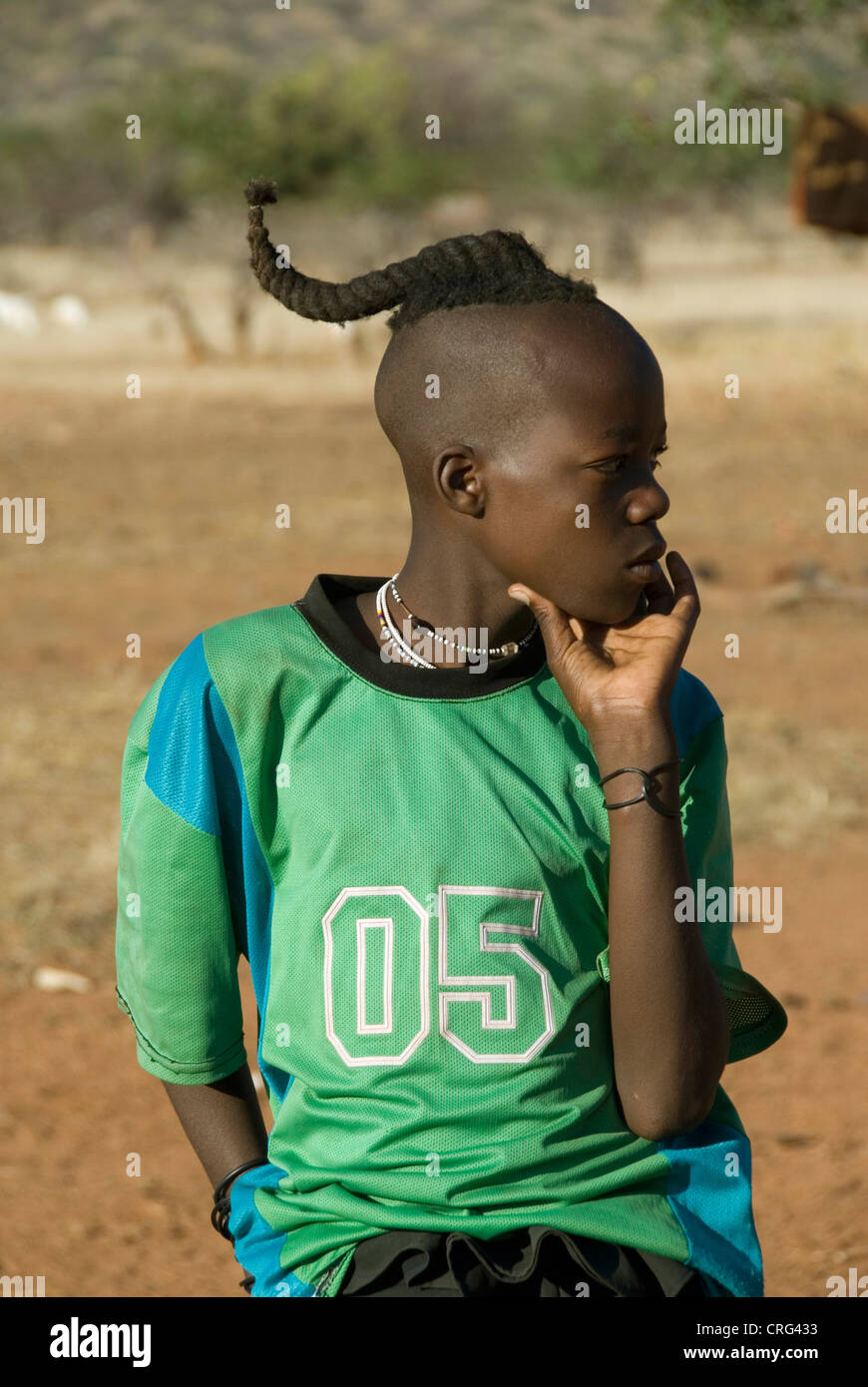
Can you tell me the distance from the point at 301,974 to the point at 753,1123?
7.74 feet

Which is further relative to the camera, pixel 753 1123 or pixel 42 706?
pixel 42 706

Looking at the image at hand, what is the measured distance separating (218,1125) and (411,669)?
0.58m

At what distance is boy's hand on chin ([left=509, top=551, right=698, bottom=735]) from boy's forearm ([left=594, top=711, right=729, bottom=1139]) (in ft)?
0.09

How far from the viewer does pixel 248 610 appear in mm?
8688

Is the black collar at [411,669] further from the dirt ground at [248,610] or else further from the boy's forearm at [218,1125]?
the dirt ground at [248,610]

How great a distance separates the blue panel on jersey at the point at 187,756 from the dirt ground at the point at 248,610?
5.68ft

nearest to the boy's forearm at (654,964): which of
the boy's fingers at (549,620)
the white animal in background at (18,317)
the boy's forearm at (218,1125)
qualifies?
the boy's fingers at (549,620)

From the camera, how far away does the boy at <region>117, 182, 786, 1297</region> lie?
1.69 m

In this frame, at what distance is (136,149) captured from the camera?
33469 mm

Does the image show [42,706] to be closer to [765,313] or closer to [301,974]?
[301,974]

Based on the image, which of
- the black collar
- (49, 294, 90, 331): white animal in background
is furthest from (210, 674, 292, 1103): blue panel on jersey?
(49, 294, 90, 331): white animal in background

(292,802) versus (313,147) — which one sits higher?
(313,147)

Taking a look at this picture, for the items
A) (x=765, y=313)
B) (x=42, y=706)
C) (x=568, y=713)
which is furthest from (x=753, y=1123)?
(x=765, y=313)

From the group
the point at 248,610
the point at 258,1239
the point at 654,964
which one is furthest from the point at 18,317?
the point at 654,964
